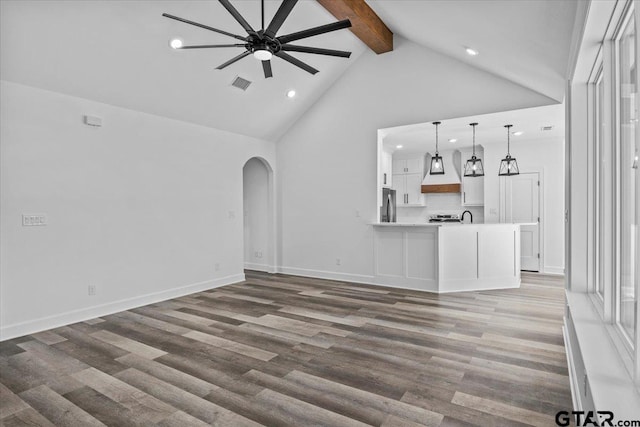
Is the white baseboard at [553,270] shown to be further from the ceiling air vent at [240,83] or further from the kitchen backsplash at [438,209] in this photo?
the ceiling air vent at [240,83]

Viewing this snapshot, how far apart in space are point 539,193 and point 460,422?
660cm

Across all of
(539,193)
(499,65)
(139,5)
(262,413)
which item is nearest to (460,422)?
(262,413)

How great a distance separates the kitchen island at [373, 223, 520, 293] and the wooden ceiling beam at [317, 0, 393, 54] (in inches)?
114

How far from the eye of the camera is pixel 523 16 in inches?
119

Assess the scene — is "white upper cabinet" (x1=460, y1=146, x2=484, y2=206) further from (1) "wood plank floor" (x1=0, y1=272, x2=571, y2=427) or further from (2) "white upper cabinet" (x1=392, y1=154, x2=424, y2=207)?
(1) "wood plank floor" (x1=0, y1=272, x2=571, y2=427)

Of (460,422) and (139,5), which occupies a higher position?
(139,5)

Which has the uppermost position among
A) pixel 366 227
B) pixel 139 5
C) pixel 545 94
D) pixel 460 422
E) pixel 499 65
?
pixel 139 5

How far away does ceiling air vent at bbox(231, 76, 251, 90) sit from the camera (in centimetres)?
538

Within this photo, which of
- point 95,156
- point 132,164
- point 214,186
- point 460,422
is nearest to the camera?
point 460,422

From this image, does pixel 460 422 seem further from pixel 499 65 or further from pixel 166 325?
pixel 499 65

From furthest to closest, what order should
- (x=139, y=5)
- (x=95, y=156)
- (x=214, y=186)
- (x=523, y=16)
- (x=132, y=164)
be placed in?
(x=214, y=186) → (x=132, y=164) → (x=95, y=156) → (x=139, y=5) → (x=523, y=16)

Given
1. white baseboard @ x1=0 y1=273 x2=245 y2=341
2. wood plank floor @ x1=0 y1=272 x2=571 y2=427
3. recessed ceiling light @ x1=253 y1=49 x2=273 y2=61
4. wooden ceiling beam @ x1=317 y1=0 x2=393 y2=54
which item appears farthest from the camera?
wooden ceiling beam @ x1=317 y1=0 x2=393 y2=54

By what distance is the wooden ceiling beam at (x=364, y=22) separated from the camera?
15.5 feet

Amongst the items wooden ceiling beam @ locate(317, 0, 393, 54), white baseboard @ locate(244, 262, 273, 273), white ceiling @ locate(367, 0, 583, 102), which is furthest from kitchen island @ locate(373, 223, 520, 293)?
wooden ceiling beam @ locate(317, 0, 393, 54)
